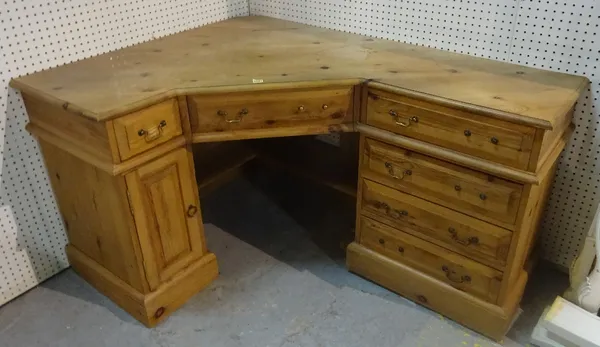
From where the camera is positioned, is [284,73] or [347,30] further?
[347,30]

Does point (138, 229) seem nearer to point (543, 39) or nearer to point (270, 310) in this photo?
point (270, 310)

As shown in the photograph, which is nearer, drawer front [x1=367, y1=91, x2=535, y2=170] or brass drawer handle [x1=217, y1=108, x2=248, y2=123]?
drawer front [x1=367, y1=91, x2=535, y2=170]

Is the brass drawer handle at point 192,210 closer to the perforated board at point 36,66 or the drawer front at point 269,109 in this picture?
the drawer front at point 269,109

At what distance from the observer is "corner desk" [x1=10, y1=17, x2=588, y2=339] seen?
4.96 feet

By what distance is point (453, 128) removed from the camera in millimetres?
1531

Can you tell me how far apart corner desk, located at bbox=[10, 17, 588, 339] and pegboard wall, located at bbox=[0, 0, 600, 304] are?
61 millimetres

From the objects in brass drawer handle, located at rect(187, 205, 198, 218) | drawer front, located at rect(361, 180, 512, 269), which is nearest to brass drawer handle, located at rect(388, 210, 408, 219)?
drawer front, located at rect(361, 180, 512, 269)

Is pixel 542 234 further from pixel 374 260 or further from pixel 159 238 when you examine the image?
pixel 159 238

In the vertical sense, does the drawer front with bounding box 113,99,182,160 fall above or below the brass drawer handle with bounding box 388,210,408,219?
above

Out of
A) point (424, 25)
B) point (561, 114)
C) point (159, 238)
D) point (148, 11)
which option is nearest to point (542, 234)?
point (561, 114)

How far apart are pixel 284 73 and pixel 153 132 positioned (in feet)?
1.50

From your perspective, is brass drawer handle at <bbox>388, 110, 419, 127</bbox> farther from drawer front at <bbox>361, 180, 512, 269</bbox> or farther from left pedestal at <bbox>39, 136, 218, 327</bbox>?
left pedestal at <bbox>39, 136, 218, 327</bbox>

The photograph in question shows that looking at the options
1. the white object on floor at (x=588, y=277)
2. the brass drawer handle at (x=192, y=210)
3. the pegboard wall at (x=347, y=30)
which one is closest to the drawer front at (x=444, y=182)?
the white object on floor at (x=588, y=277)

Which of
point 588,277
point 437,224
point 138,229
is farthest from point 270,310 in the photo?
point 588,277
